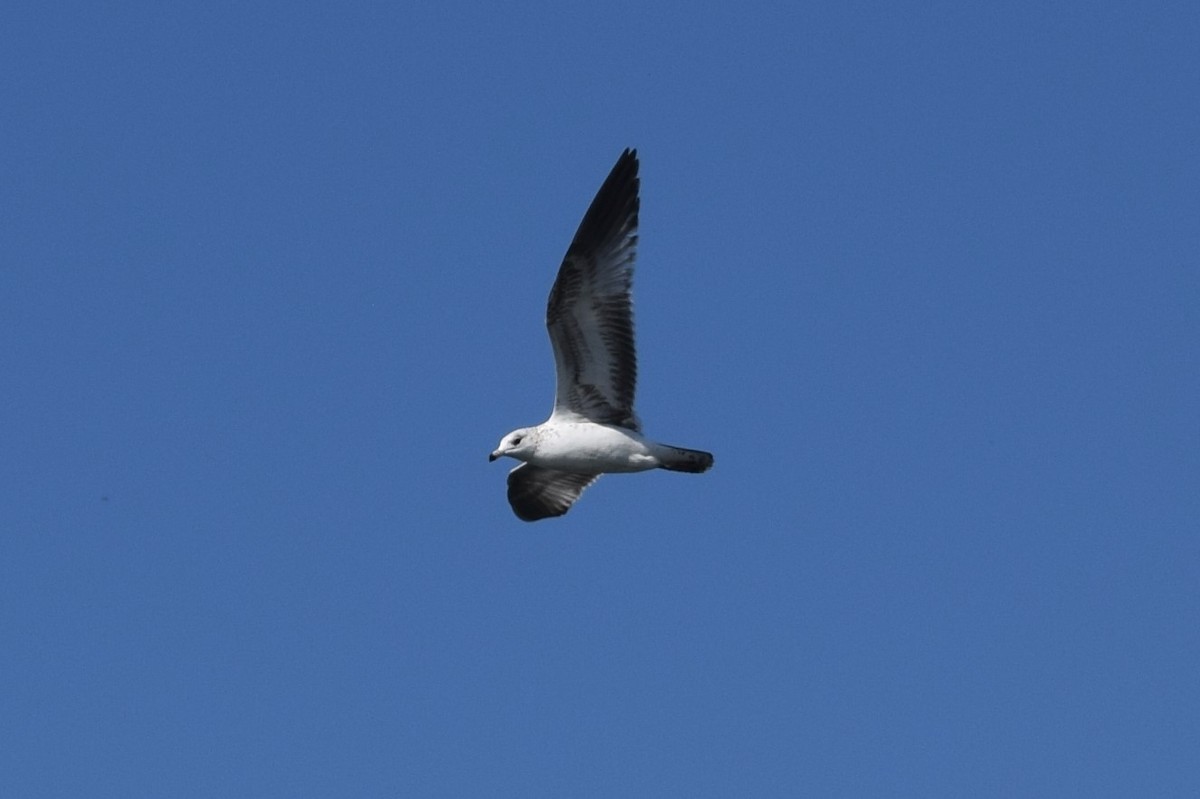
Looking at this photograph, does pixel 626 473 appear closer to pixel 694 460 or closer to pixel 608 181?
pixel 694 460

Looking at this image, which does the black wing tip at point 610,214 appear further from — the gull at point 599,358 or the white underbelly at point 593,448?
the white underbelly at point 593,448

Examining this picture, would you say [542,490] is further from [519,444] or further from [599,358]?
[599,358]

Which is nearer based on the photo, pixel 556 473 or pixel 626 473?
pixel 626 473

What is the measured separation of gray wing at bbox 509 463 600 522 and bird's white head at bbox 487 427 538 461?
7.32 feet

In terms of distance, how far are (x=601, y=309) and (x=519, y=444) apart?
1999 mm

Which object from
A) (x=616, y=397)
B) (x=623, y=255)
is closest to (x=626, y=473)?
(x=616, y=397)

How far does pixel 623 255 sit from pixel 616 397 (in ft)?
5.55

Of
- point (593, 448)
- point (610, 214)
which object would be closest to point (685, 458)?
point (593, 448)

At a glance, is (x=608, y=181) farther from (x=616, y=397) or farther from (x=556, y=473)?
(x=556, y=473)

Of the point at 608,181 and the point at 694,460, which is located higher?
the point at 608,181

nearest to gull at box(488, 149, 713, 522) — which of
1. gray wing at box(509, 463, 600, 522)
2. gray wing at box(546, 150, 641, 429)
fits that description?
gray wing at box(546, 150, 641, 429)

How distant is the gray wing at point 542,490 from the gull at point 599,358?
2.26 m

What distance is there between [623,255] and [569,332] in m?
1.09

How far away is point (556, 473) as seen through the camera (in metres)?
28.7
